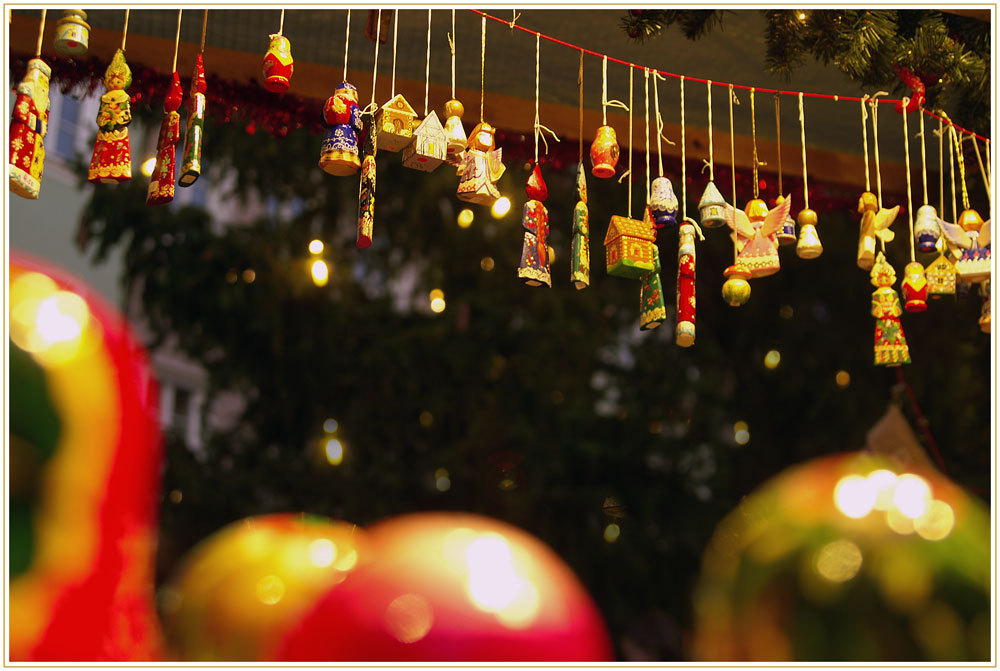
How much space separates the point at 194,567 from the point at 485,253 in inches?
218

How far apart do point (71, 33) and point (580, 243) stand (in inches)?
55.6

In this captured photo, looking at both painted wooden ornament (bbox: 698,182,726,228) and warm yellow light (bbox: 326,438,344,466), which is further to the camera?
warm yellow light (bbox: 326,438,344,466)

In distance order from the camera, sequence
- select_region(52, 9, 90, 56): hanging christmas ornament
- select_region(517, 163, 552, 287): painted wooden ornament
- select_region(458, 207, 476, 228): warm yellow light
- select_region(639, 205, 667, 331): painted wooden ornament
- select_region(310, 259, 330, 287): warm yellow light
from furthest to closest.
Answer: select_region(458, 207, 476, 228): warm yellow light
select_region(310, 259, 330, 287): warm yellow light
select_region(639, 205, 667, 331): painted wooden ornament
select_region(517, 163, 552, 287): painted wooden ornament
select_region(52, 9, 90, 56): hanging christmas ornament

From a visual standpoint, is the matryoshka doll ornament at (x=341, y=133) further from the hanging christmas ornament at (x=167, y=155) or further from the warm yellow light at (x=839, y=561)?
the warm yellow light at (x=839, y=561)

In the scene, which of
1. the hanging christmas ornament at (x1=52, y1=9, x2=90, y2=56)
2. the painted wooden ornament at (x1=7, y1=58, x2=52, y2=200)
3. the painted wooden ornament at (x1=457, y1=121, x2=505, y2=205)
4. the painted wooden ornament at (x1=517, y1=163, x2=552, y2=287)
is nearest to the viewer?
the painted wooden ornament at (x1=7, y1=58, x2=52, y2=200)

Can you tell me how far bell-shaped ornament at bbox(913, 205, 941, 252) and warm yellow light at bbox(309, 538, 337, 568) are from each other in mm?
2647

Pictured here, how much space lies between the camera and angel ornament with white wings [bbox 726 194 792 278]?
267 centimetres

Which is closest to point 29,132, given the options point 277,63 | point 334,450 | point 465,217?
point 277,63

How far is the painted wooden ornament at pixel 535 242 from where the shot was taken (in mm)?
2506

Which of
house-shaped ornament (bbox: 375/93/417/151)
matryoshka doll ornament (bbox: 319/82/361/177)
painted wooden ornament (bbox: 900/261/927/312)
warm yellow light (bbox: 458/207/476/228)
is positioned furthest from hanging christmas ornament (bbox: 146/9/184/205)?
warm yellow light (bbox: 458/207/476/228)

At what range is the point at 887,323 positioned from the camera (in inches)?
114

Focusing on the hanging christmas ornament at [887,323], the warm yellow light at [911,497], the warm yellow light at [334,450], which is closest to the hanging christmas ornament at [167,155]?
the warm yellow light at [911,497]

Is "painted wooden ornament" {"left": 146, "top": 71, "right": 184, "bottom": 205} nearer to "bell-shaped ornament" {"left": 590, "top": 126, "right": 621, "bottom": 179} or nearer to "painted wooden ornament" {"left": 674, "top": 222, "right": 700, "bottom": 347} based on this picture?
"bell-shaped ornament" {"left": 590, "top": 126, "right": 621, "bottom": 179}
